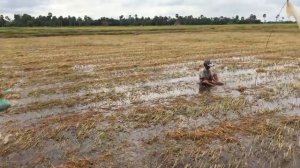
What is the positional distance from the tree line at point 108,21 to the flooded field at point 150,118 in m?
81.6

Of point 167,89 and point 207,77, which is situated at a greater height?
point 207,77

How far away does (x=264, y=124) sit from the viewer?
339 inches

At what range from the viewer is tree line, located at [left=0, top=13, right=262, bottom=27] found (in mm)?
95500

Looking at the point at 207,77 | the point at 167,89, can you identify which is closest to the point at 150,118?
the point at 167,89

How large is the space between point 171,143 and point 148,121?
166 centimetres

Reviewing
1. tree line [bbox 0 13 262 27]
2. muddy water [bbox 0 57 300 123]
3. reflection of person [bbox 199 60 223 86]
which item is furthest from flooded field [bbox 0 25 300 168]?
tree line [bbox 0 13 262 27]

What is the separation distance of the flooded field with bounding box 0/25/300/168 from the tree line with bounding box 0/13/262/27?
3212 inches

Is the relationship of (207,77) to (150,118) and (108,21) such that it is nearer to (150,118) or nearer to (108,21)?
(150,118)

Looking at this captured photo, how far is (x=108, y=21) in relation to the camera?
103500mm

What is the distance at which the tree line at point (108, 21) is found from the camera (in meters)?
95.5

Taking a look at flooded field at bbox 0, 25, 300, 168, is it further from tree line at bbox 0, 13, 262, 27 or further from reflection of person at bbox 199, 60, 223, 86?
tree line at bbox 0, 13, 262, 27

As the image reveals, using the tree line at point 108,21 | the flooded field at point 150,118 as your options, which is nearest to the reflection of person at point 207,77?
the flooded field at point 150,118

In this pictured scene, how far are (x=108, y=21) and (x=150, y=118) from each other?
316ft

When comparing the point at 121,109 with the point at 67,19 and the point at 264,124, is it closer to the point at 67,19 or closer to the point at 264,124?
the point at 264,124
